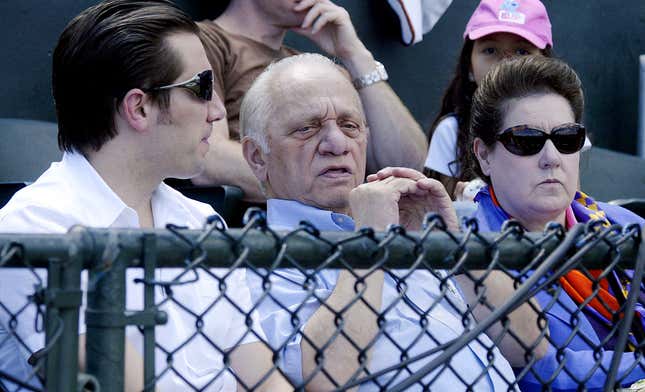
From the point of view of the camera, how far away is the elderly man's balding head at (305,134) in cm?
264

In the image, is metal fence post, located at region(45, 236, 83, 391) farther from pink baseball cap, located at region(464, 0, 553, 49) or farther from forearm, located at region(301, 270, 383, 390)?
pink baseball cap, located at region(464, 0, 553, 49)

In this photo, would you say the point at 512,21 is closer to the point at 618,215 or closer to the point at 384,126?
the point at 384,126

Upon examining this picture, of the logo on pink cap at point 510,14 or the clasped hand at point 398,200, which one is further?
the logo on pink cap at point 510,14

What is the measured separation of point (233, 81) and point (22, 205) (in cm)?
159

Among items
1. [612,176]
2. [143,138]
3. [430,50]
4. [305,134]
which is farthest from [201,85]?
[430,50]

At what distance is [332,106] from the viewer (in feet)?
8.86

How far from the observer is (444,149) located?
379cm

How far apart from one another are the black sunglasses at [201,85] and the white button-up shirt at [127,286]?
317 mm

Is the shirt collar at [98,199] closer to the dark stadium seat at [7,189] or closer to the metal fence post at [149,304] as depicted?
the dark stadium seat at [7,189]

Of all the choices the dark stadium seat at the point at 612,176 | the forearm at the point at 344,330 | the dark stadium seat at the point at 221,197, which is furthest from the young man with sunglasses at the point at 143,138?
the dark stadium seat at the point at 612,176

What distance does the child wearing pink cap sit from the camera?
3799 millimetres

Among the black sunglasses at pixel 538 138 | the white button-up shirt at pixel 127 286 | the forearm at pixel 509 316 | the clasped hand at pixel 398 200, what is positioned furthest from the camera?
the black sunglasses at pixel 538 138

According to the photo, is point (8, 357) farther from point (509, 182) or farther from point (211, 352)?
point (509, 182)

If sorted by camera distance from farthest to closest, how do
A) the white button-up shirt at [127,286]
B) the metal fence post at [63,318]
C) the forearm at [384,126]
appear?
1. the forearm at [384,126]
2. the white button-up shirt at [127,286]
3. the metal fence post at [63,318]
